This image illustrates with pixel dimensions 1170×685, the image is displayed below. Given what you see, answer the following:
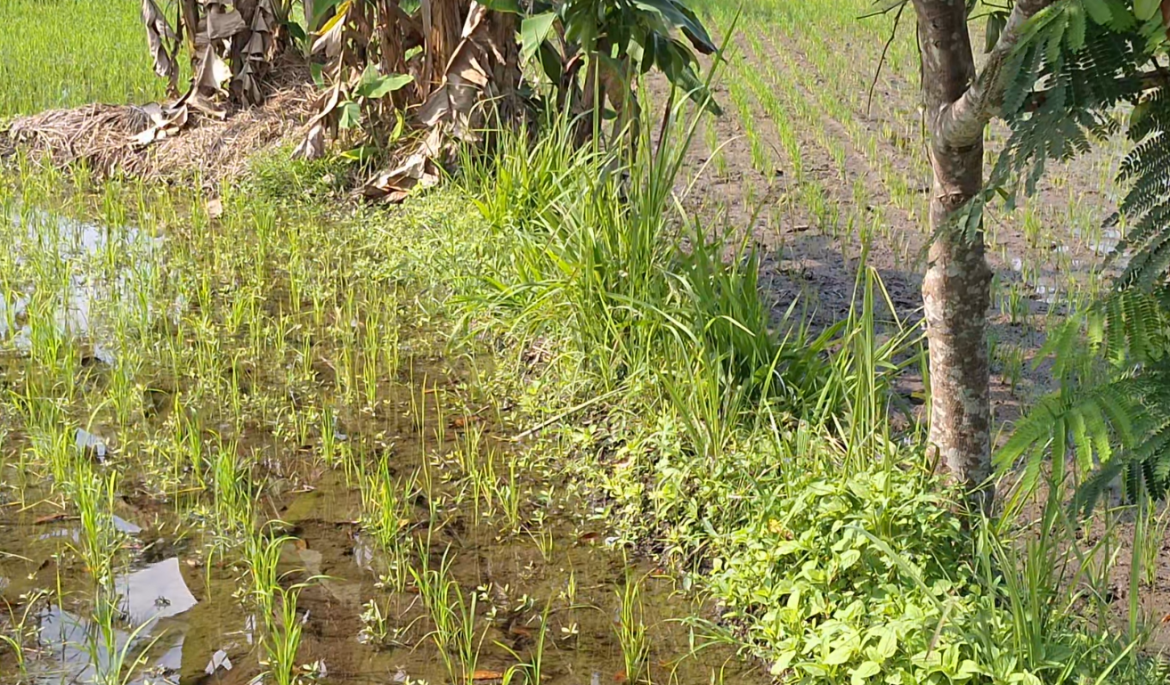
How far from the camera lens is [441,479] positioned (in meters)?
3.23

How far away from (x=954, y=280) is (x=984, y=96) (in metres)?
0.49

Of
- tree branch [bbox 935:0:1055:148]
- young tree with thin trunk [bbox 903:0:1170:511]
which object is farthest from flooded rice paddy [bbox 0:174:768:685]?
tree branch [bbox 935:0:1055:148]

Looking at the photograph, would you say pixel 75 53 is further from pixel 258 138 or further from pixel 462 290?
pixel 462 290

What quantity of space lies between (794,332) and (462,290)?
1.18 meters

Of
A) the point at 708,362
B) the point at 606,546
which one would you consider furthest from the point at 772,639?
the point at 708,362

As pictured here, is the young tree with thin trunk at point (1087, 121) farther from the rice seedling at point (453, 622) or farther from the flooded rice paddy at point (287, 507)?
the rice seedling at point (453, 622)

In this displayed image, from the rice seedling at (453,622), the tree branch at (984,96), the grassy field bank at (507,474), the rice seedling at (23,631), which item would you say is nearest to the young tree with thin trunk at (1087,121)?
the tree branch at (984,96)

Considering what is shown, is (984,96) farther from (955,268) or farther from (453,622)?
Result: (453,622)

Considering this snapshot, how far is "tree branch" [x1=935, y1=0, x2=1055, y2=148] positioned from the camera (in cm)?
190

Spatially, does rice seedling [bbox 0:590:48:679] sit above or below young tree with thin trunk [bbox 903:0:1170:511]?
below

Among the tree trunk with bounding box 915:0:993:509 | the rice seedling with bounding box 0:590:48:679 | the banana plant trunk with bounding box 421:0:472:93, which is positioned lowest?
the rice seedling with bounding box 0:590:48:679

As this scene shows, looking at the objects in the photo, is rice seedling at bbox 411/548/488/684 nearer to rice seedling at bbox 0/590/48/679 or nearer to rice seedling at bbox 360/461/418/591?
rice seedling at bbox 360/461/418/591

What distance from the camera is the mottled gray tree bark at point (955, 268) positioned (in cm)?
231

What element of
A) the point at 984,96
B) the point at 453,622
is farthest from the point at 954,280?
the point at 453,622
